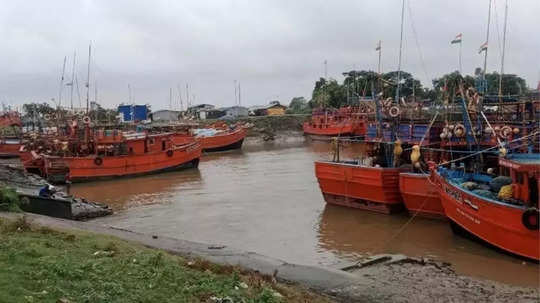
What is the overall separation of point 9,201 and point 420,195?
12260 millimetres

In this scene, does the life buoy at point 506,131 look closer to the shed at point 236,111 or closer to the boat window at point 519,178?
the boat window at point 519,178

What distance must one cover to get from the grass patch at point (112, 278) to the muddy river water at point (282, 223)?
641cm

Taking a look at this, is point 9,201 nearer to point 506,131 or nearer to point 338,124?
point 506,131

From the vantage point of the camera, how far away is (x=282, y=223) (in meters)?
19.5

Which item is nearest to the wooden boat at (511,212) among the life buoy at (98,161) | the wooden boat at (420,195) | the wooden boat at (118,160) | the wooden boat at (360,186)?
the wooden boat at (420,195)

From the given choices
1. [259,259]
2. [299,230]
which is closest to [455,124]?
[299,230]

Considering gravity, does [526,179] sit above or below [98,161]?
above

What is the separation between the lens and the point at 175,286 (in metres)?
7.50

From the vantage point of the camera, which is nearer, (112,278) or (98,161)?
(112,278)

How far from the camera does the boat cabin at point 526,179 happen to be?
1260 cm

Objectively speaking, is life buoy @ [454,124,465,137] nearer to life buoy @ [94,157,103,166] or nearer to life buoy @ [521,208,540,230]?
life buoy @ [521,208,540,230]

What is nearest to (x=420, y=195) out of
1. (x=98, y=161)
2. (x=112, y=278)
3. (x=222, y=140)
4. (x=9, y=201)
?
(x=9, y=201)

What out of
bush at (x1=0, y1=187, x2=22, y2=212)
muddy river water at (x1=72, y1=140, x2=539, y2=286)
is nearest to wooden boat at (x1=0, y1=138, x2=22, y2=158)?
muddy river water at (x1=72, y1=140, x2=539, y2=286)

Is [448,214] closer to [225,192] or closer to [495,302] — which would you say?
[495,302]
